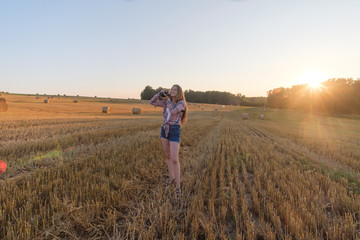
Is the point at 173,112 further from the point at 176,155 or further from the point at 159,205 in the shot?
the point at 159,205

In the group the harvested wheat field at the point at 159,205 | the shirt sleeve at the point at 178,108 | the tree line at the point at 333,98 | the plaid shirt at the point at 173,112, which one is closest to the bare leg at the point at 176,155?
the harvested wheat field at the point at 159,205

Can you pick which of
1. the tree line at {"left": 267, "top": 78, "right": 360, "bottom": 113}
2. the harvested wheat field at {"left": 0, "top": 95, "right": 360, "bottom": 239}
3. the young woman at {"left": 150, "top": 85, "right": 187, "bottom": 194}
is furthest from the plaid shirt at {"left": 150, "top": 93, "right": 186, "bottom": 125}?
the tree line at {"left": 267, "top": 78, "right": 360, "bottom": 113}

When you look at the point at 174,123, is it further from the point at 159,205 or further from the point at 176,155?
the point at 159,205

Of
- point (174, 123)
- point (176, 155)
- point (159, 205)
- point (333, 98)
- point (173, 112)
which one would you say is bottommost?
point (159, 205)

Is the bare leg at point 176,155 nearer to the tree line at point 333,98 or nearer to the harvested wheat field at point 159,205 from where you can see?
the harvested wheat field at point 159,205

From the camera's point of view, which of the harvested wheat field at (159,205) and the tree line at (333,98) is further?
the tree line at (333,98)

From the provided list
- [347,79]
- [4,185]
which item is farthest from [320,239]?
[347,79]

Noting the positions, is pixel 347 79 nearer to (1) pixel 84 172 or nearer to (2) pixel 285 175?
(2) pixel 285 175

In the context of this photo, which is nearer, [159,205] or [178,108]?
[159,205]

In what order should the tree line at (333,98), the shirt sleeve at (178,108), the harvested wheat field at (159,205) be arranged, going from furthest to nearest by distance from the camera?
1. the tree line at (333,98)
2. the shirt sleeve at (178,108)
3. the harvested wheat field at (159,205)

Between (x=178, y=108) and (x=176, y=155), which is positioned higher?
(x=178, y=108)

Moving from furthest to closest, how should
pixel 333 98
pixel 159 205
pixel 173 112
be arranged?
pixel 333 98 → pixel 173 112 → pixel 159 205

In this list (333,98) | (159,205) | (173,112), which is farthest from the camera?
(333,98)

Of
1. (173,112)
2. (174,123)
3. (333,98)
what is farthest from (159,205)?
(333,98)
